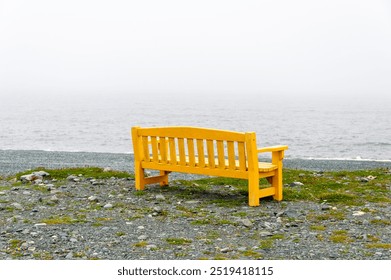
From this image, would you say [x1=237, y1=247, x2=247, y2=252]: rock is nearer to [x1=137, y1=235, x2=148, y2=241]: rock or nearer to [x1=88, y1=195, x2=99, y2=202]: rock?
[x1=137, y1=235, x2=148, y2=241]: rock

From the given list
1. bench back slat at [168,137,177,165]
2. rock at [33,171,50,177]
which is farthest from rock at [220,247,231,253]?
rock at [33,171,50,177]

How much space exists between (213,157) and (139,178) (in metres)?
2.02

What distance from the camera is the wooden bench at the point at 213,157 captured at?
1066cm

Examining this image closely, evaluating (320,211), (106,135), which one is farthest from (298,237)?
(106,135)

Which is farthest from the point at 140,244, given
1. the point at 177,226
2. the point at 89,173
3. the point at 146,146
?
the point at 89,173

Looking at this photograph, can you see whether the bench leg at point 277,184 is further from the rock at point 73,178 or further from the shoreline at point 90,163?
the shoreline at point 90,163

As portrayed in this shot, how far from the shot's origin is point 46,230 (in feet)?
29.0

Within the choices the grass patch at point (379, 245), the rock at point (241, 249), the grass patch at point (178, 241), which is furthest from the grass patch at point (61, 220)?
the grass patch at point (379, 245)

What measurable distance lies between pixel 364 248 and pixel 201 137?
4056 mm

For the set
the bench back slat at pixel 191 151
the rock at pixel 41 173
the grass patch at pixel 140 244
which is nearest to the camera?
the grass patch at pixel 140 244

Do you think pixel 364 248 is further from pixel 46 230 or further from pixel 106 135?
pixel 106 135

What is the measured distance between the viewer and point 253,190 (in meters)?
10.7

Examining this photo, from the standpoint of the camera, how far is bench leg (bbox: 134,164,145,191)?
12.4 metres

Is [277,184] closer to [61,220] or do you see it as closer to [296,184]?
[296,184]
